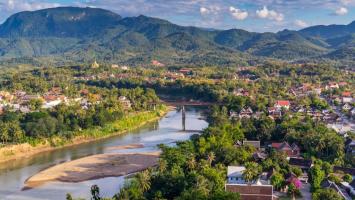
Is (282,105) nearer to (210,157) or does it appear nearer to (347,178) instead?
(210,157)

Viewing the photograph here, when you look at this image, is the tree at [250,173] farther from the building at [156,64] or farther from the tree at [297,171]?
the building at [156,64]

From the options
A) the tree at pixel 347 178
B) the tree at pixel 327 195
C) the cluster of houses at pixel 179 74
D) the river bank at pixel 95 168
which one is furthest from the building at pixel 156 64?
the tree at pixel 327 195

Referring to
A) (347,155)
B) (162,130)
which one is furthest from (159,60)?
(347,155)

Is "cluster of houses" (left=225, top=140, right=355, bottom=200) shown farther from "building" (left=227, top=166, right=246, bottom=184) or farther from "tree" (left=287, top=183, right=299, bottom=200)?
"tree" (left=287, top=183, right=299, bottom=200)

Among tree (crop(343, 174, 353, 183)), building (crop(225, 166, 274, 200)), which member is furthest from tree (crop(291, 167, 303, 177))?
building (crop(225, 166, 274, 200))

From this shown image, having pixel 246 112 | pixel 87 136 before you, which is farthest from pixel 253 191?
pixel 246 112
